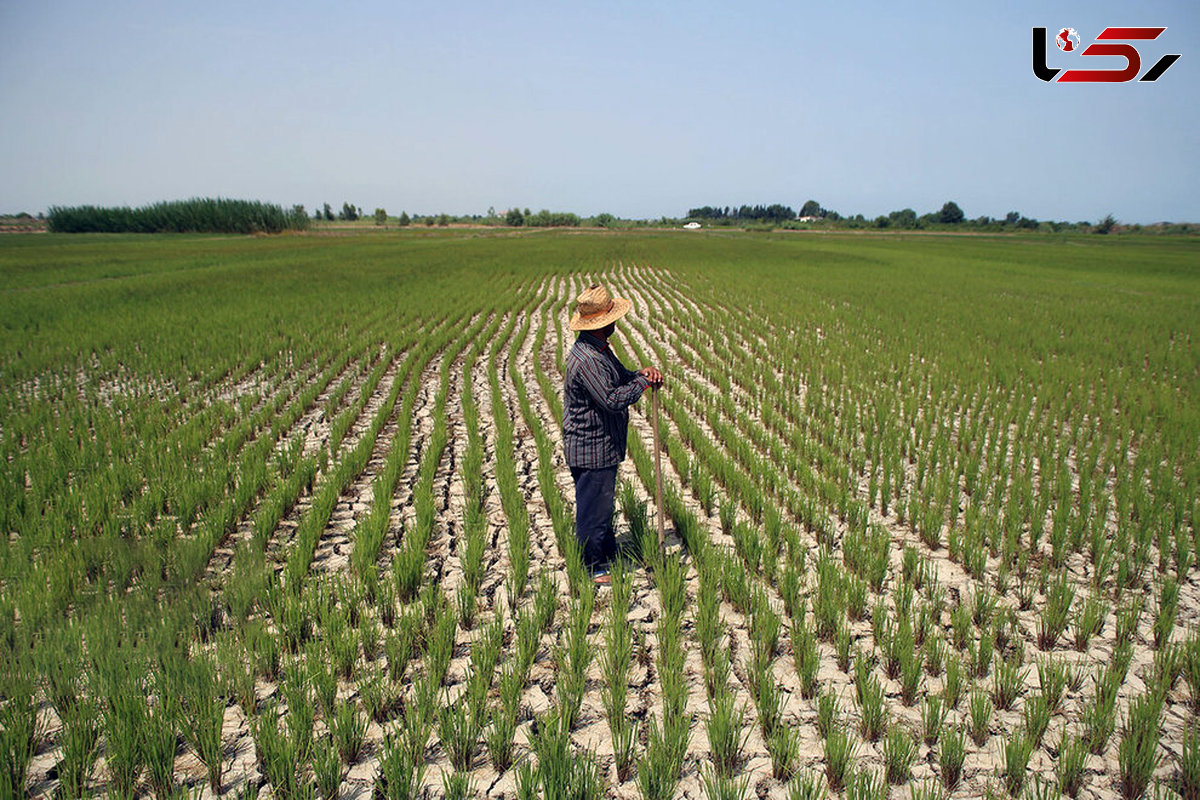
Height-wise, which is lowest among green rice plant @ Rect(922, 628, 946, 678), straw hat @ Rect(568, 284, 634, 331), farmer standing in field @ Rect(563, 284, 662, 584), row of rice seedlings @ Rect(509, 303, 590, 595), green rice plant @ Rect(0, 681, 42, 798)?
green rice plant @ Rect(922, 628, 946, 678)

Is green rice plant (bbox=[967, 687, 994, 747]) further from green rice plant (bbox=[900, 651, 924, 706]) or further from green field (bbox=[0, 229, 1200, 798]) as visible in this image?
green rice plant (bbox=[900, 651, 924, 706])

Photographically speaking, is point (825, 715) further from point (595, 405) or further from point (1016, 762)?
point (595, 405)

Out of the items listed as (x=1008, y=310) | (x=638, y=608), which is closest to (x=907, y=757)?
(x=638, y=608)

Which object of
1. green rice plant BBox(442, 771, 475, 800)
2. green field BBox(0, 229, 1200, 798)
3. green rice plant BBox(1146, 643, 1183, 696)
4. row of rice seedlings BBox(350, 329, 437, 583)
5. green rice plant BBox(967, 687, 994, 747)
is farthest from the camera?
row of rice seedlings BBox(350, 329, 437, 583)

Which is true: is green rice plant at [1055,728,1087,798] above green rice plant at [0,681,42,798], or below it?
below

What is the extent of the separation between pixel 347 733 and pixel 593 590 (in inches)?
50.6

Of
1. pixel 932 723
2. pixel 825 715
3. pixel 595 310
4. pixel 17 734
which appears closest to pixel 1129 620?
pixel 932 723

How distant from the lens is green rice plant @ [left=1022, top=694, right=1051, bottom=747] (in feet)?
8.02

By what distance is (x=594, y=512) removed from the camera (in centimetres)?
367

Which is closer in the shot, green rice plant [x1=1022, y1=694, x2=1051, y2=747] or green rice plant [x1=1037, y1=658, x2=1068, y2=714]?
green rice plant [x1=1022, y1=694, x2=1051, y2=747]

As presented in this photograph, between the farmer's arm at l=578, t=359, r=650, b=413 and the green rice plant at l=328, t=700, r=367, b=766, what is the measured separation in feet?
5.72

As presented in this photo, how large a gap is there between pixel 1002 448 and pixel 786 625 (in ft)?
11.7

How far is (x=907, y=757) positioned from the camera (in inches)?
91.7

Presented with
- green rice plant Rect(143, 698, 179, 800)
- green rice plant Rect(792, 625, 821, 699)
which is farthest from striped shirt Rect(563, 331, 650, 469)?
green rice plant Rect(143, 698, 179, 800)
